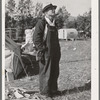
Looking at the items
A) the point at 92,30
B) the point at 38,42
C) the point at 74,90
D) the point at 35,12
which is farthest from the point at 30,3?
the point at 74,90

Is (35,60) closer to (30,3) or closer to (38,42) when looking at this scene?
(38,42)

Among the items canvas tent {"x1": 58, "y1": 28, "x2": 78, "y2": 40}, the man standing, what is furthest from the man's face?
canvas tent {"x1": 58, "y1": 28, "x2": 78, "y2": 40}

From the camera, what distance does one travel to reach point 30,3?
2.26 metres

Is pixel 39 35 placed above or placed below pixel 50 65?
above

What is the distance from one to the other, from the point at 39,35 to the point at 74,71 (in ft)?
1.13

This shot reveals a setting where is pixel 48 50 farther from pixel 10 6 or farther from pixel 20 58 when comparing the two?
pixel 10 6

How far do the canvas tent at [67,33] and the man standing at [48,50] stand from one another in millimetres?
34

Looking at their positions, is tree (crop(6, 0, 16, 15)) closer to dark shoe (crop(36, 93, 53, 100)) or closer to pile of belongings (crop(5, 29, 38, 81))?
pile of belongings (crop(5, 29, 38, 81))

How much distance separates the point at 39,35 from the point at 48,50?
0.39 ft

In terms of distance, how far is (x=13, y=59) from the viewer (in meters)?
2.26

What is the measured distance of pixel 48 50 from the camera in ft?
7.41

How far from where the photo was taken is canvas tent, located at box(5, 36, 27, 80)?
2234 millimetres

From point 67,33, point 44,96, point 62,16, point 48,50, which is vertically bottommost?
point 44,96

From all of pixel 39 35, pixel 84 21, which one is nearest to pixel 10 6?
pixel 39 35
